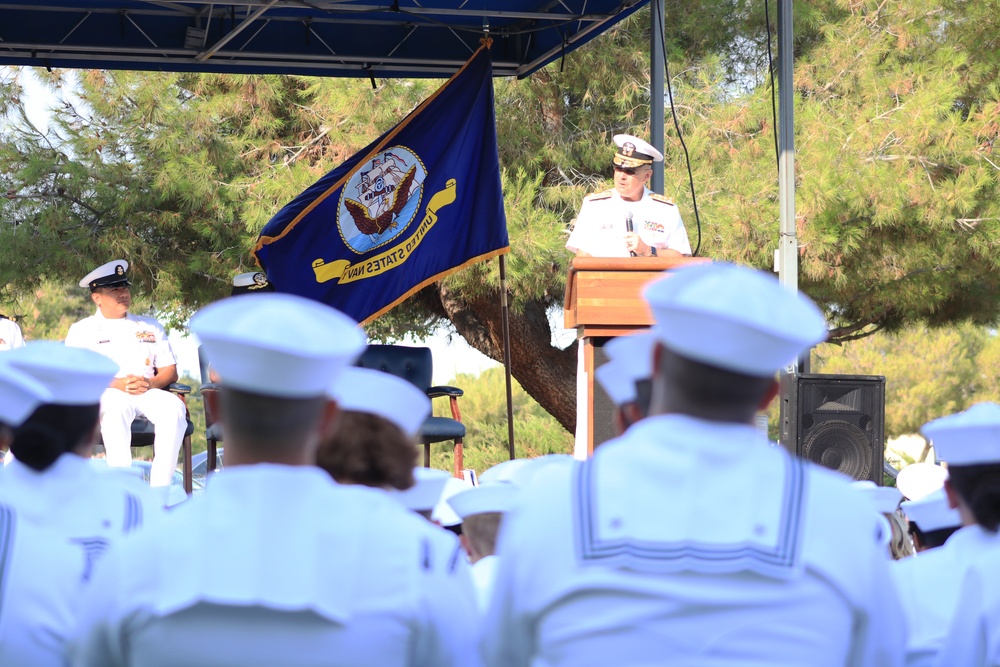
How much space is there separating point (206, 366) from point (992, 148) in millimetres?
6197

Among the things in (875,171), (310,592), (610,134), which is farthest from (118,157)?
(310,592)

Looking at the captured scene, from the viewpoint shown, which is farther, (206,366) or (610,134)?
(610,134)

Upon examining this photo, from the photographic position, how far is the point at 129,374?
22.4ft

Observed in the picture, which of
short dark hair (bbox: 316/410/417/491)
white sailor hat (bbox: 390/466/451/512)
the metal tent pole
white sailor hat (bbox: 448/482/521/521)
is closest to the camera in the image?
short dark hair (bbox: 316/410/417/491)

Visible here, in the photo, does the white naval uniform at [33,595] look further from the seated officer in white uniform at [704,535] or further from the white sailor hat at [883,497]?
the white sailor hat at [883,497]

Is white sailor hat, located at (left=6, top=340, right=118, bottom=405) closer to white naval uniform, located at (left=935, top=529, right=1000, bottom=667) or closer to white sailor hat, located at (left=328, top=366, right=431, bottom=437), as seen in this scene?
white sailor hat, located at (left=328, top=366, right=431, bottom=437)

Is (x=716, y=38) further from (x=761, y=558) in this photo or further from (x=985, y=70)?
(x=761, y=558)

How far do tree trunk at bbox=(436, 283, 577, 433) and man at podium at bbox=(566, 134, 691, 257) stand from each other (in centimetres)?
489

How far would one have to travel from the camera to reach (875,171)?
9.52 m

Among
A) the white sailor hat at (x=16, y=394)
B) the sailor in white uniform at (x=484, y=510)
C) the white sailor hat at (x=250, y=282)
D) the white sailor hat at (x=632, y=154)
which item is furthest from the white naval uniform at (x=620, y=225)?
the white sailor hat at (x=16, y=394)

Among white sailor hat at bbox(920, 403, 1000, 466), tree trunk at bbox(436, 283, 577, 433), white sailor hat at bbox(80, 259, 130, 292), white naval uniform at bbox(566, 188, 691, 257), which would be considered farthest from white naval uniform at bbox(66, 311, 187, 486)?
white sailor hat at bbox(920, 403, 1000, 466)

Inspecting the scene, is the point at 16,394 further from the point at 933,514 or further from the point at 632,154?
the point at 632,154

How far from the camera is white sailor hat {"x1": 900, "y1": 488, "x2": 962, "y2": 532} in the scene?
2541 mm

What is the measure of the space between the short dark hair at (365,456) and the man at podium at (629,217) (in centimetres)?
436
